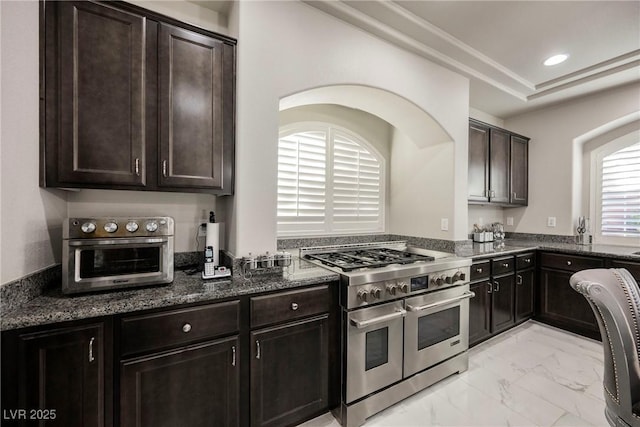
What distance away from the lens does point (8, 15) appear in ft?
3.88

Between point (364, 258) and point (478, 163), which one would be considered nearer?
point (364, 258)

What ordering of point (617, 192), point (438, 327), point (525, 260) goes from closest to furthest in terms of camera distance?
1. point (438, 327)
2. point (525, 260)
3. point (617, 192)

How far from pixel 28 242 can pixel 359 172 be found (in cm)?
264

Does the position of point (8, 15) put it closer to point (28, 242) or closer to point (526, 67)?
point (28, 242)

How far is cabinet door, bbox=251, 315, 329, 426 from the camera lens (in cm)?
152

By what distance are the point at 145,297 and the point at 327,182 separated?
6.30 feet

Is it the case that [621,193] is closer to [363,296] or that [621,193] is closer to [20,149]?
[363,296]

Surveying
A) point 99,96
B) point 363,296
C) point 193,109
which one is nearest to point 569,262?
point 363,296

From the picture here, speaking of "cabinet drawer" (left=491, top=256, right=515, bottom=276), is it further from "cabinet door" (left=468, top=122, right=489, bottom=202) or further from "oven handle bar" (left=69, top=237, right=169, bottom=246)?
"oven handle bar" (left=69, top=237, right=169, bottom=246)

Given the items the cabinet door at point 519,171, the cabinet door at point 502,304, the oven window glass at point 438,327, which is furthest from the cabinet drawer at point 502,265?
the cabinet door at point 519,171

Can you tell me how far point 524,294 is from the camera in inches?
126

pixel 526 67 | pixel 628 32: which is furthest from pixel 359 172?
pixel 628 32

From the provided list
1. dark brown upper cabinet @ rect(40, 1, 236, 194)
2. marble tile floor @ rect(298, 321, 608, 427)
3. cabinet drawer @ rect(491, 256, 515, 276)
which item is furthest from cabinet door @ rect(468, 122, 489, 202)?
dark brown upper cabinet @ rect(40, 1, 236, 194)

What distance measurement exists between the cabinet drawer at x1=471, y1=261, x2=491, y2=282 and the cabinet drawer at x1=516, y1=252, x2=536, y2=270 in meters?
0.64
